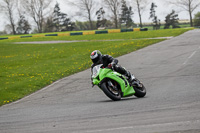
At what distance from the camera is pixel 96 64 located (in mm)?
10055

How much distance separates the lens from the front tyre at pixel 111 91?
31.6 feet

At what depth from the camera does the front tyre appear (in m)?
9.64

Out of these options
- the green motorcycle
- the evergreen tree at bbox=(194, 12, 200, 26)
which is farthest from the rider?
the evergreen tree at bbox=(194, 12, 200, 26)

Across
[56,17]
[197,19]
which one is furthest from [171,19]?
[56,17]

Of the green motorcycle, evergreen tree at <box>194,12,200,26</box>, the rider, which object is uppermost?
evergreen tree at <box>194,12,200,26</box>

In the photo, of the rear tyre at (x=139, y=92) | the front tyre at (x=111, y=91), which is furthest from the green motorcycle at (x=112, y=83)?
the rear tyre at (x=139, y=92)

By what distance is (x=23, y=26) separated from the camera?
121 m

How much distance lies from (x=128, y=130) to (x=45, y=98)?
738cm

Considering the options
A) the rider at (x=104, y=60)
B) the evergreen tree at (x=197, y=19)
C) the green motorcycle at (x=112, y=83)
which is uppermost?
the evergreen tree at (x=197, y=19)

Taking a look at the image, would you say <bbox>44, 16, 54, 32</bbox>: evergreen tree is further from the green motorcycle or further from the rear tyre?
the green motorcycle

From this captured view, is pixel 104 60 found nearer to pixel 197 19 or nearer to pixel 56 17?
pixel 197 19

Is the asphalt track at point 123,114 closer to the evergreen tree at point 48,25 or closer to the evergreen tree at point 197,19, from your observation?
the evergreen tree at point 197,19

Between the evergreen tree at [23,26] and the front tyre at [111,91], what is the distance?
375ft

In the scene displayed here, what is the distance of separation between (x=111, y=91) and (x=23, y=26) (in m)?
116
